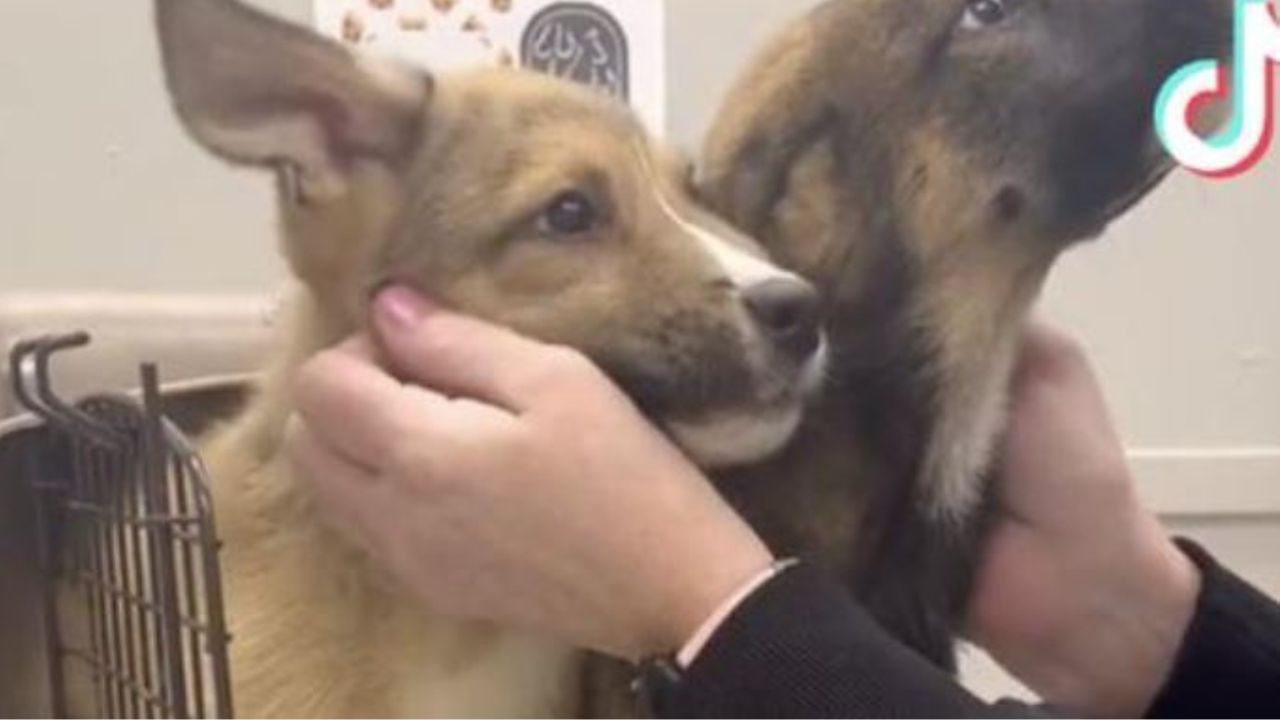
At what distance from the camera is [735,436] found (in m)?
0.71

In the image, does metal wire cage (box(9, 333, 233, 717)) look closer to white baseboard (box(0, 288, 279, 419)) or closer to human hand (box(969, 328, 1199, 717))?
white baseboard (box(0, 288, 279, 419))

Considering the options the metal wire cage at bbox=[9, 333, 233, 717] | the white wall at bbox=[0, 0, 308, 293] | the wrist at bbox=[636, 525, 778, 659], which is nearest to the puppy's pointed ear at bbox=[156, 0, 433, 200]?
the metal wire cage at bbox=[9, 333, 233, 717]

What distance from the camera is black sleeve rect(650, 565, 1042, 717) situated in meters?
0.65

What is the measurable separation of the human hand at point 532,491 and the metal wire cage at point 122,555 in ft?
0.22

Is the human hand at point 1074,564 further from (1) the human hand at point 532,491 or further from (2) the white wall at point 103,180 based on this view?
(2) the white wall at point 103,180

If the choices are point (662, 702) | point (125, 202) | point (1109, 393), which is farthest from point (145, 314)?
point (1109, 393)

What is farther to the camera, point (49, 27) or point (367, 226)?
point (49, 27)

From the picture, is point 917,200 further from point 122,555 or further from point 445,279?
point 122,555

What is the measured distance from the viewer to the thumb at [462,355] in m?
0.69

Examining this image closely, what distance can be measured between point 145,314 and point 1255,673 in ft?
1.98

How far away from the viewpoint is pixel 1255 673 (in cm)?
85

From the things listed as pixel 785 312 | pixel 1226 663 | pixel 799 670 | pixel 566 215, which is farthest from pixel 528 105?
pixel 1226 663

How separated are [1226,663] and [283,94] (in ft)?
1.66

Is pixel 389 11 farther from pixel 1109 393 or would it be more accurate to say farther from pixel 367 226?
pixel 1109 393
